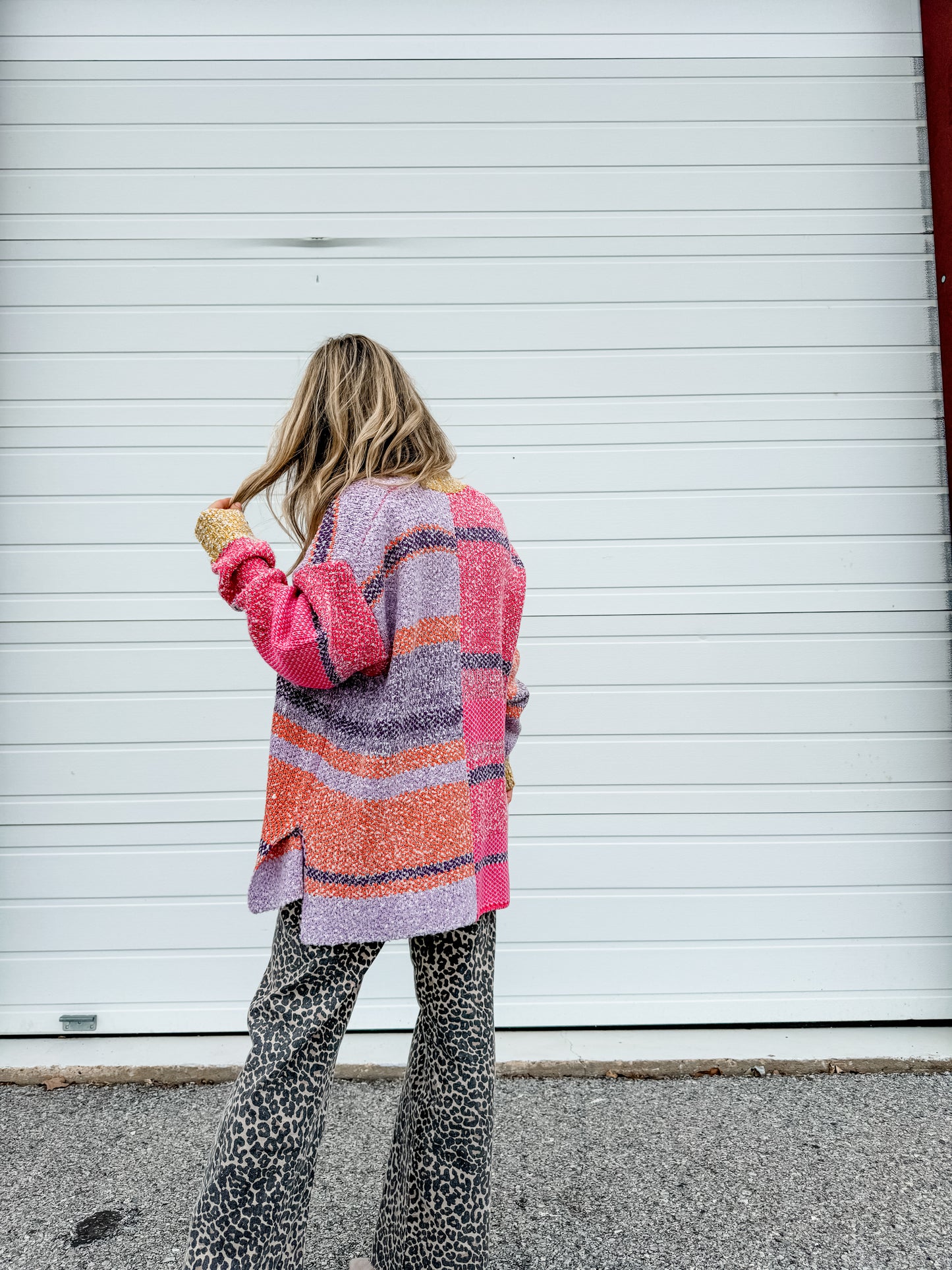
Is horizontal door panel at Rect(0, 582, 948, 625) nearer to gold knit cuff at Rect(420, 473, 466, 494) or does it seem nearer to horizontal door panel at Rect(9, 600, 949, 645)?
horizontal door panel at Rect(9, 600, 949, 645)

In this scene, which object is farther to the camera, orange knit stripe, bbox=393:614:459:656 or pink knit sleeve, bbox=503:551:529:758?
pink knit sleeve, bbox=503:551:529:758

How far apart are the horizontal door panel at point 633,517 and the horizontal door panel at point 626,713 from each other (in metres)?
0.54

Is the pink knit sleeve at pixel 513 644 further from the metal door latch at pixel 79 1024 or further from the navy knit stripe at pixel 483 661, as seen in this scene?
the metal door latch at pixel 79 1024

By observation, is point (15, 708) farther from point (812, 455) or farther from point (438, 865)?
point (812, 455)

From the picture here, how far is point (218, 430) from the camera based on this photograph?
9.69 feet

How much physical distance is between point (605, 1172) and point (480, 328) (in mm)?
2551

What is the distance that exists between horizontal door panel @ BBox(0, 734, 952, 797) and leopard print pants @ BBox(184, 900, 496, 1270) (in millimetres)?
1401

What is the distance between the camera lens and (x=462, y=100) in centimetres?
298

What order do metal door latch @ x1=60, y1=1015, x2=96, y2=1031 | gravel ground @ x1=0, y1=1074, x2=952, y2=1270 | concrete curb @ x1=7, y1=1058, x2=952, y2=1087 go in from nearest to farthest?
gravel ground @ x1=0, y1=1074, x2=952, y2=1270 → concrete curb @ x1=7, y1=1058, x2=952, y2=1087 → metal door latch @ x1=60, y1=1015, x2=96, y2=1031

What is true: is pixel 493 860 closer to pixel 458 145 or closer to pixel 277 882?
pixel 277 882

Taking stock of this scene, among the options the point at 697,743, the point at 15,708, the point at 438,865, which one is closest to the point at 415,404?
the point at 438,865

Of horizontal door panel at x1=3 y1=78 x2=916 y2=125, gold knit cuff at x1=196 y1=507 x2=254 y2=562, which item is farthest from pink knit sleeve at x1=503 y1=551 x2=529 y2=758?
horizontal door panel at x1=3 y1=78 x2=916 y2=125

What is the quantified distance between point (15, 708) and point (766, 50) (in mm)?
3404

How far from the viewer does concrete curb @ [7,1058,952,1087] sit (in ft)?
8.91
